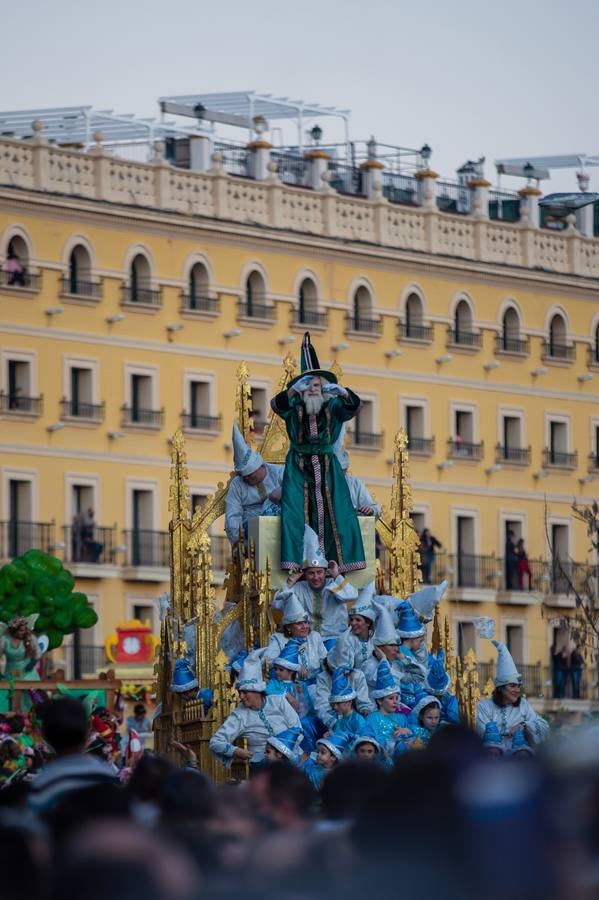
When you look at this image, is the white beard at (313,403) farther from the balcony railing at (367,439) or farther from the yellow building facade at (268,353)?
the balcony railing at (367,439)

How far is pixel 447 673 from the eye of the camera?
27562mm

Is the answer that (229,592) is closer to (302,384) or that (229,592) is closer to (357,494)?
(357,494)

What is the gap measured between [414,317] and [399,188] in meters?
5.03

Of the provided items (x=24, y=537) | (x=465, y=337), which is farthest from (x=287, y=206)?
(x=24, y=537)

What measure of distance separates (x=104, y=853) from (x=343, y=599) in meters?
18.6

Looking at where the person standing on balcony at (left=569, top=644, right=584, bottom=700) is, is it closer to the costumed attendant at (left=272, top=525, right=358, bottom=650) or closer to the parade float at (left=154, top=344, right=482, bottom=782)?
the parade float at (left=154, top=344, right=482, bottom=782)

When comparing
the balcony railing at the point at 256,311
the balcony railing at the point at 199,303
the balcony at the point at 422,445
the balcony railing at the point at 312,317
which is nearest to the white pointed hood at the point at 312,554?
the balcony railing at the point at 199,303

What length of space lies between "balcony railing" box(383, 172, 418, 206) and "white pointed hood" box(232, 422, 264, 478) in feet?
182

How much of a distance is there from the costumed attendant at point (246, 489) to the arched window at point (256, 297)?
49.6 meters

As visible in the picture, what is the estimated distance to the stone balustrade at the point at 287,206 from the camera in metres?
73.1

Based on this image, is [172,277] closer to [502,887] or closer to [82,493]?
[82,493]

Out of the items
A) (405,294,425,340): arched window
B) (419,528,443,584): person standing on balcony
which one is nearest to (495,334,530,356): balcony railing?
(405,294,425,340): arched window

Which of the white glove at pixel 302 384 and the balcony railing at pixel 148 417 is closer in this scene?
the white glove at pixel 302 384

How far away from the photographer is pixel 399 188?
84875mm
